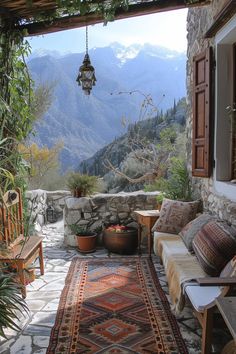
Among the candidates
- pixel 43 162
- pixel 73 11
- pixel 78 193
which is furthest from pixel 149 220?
pixel 43 162

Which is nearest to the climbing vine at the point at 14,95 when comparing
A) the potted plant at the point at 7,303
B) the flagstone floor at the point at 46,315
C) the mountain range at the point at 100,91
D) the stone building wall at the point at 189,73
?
the potted plant at the point at 7,303

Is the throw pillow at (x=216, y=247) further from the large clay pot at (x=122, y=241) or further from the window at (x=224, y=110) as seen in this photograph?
the large clay pot at (x=122, y=241)

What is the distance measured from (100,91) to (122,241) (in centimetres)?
1839

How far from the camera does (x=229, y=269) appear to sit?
2311 mm

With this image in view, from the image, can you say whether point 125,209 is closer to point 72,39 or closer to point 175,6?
point 175,6

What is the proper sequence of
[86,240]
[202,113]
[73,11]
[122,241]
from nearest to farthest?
[73,11] → [202,113] → [122,241] → [86,240]

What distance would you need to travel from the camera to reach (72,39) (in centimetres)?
3334

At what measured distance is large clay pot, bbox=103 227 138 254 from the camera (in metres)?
4.51

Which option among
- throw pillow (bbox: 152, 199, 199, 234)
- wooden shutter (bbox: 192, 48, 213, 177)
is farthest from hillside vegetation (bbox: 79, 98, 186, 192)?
throw pillow (bbox: 152, 199, 199, 234)

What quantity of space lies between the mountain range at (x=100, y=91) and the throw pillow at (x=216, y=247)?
4.09 m

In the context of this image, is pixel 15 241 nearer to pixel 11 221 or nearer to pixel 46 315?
pixel 11 221

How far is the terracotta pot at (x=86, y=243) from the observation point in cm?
464

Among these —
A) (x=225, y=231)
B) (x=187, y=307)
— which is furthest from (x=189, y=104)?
(x=187, y=307)

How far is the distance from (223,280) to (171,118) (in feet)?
28.0
